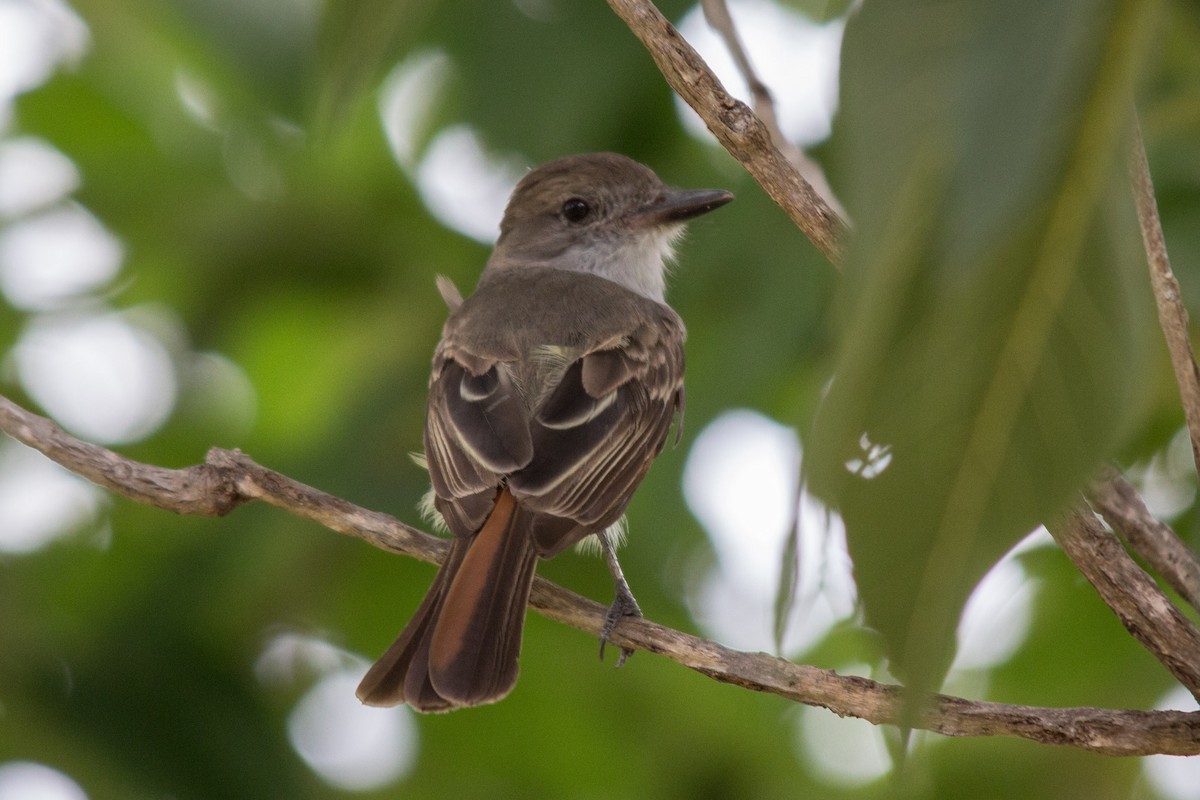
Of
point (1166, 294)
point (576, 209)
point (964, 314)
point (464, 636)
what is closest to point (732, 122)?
point (1166, 294)

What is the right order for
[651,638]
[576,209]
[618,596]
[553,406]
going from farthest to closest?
[576,209], [553,406], [618,596], [651,638]

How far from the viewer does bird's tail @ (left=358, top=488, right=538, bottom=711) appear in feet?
9.20

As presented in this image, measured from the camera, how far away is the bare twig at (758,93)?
9.94ft

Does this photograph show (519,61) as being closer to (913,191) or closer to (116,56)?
(116,56)

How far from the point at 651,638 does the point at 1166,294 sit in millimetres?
1363

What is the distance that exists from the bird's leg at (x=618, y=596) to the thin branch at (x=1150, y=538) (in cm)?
115

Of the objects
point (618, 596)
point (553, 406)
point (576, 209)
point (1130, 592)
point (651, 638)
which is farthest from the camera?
point (576, 209)

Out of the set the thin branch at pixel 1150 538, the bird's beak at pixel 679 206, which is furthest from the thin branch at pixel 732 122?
the bird's beak at pixel 679 206

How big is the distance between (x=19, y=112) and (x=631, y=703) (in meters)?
2.65

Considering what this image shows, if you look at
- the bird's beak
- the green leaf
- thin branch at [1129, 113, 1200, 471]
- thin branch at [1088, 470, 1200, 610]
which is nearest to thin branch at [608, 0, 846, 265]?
thin branch at [1129, 113, 1200, 471]

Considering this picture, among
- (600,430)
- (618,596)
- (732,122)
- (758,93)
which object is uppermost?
(758,93)

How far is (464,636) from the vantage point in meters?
2.86

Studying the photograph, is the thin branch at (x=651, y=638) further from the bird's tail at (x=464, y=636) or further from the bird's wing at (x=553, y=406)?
the bird's wing at (x=553, y=406)

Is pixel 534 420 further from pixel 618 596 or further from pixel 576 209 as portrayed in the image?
pixel 576 209
